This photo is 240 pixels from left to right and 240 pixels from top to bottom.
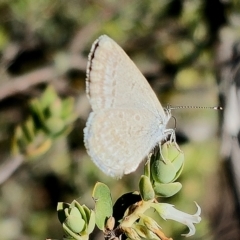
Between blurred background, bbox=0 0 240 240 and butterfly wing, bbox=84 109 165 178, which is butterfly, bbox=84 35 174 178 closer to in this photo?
butterfly wing, bbox=84 109 165 178

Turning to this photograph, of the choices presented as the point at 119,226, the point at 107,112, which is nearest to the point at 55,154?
the point at 107,112

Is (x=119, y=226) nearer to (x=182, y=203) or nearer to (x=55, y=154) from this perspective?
(x=182, y=203)

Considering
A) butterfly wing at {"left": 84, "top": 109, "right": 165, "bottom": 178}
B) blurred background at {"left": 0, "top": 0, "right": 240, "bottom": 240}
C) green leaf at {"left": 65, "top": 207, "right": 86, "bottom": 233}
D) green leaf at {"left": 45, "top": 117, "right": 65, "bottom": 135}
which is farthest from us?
blurred background at {"left": 0, "top": 0, "right": 240, "bottom": 240}

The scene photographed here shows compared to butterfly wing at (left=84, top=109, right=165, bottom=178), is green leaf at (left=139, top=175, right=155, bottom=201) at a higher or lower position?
higher

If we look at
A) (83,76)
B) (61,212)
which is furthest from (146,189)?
(83,76)

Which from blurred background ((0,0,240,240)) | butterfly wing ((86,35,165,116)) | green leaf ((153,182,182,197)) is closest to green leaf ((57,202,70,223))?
green leaf ((153,182,182,197))

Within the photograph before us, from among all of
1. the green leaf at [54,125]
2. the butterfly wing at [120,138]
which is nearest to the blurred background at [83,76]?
the butterfly wing at [120,138]

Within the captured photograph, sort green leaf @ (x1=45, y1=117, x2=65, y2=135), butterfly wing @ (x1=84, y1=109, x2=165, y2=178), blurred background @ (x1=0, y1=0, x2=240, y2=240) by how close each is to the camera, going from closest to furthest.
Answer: butterfly wing @ (x1=84, y1=109, x2=165, y2=178)
green leaf @ (x1=45, y1=117, x2=65, y2=135)
blurred background @ (x1=0, y1=0, x2=240, y2=240)
